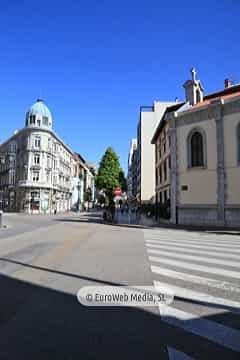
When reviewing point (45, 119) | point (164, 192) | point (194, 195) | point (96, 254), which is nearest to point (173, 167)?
point (194, 195)

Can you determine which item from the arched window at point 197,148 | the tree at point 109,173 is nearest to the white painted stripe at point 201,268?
the arched window at point 197,148

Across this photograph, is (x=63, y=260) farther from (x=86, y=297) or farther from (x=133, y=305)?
(x=133, y=305)

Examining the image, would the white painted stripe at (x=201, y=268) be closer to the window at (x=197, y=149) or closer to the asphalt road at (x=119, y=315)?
the asphalt road at (x=119, y=315)

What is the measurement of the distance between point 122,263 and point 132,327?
13.2ft

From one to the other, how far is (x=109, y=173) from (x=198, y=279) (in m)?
36.7

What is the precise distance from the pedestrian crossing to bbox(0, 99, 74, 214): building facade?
51293mm

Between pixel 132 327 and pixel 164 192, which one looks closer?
pixel 132 327

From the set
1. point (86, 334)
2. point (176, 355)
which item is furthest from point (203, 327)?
point (86, 334)

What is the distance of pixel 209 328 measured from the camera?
3578mm

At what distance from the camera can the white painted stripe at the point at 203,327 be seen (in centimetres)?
325

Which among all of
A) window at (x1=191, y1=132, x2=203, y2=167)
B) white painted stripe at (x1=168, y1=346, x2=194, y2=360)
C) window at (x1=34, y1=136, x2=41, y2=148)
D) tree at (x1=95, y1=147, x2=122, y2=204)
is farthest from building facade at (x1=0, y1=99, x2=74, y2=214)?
white painted stripe at (x1=168, y1=346, x2=194, y2=360)

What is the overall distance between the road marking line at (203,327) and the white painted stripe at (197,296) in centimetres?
66

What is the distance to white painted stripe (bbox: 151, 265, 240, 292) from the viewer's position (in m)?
5.29

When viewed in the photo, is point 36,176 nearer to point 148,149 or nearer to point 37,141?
point 37,141
